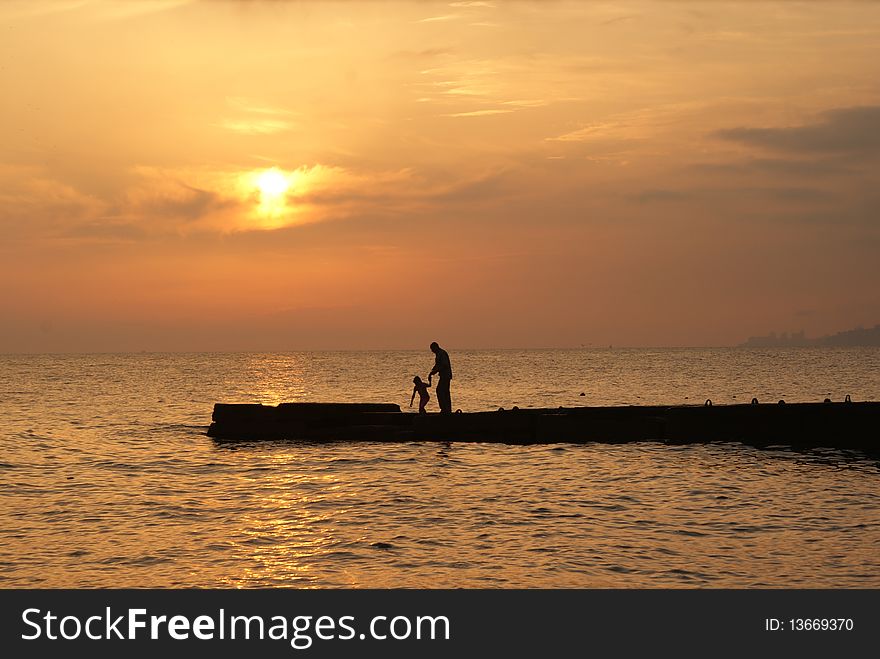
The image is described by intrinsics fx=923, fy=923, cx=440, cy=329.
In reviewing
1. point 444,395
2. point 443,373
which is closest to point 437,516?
point 443,373

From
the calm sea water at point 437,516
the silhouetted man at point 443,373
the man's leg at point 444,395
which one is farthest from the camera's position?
the man's leg at point 444,395

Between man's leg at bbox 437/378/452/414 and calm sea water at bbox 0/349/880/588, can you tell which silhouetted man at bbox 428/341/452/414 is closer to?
man's leg at bbox 437/378/452/414

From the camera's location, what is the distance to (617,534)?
15273 millimetres

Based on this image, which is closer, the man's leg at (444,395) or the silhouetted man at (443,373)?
the silhouetted man at (443,373)

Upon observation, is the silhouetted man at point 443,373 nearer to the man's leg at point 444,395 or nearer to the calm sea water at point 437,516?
the man's leg at point 444,395

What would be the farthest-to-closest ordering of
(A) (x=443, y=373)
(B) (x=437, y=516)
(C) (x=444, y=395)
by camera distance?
(C) (x=444, y=395) < (A) (x=443, y=373) < (B) (x=437, y=516)

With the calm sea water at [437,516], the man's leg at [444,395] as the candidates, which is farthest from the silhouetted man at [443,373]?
the calm sea water at [437,516]

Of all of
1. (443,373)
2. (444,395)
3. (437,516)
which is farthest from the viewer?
(444,395)

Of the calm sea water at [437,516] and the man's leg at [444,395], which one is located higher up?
the man's leg at [444,395]

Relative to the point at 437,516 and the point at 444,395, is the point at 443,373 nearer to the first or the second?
the point at 444,395
